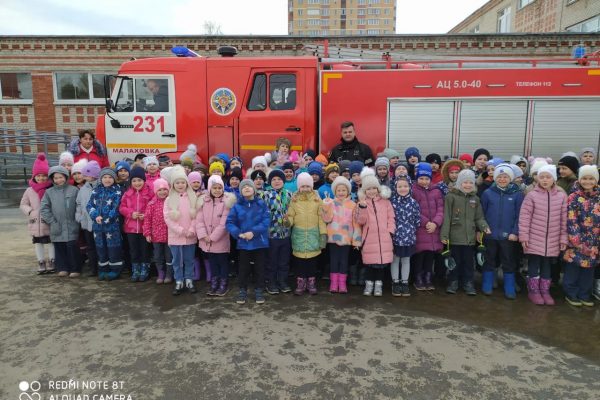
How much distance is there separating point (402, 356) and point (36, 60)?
18536 mm

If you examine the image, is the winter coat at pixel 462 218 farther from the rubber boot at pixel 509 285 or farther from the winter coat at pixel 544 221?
the rubber boot at pixel 509 285

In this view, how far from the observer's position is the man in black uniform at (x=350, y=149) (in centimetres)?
634

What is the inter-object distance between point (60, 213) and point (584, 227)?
632 cm

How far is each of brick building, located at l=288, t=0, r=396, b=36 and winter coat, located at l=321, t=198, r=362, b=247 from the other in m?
85.7

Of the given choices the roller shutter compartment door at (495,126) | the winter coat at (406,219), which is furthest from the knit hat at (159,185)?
the roller shutter compartment door at (495,126)

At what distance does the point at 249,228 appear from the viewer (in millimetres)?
4602

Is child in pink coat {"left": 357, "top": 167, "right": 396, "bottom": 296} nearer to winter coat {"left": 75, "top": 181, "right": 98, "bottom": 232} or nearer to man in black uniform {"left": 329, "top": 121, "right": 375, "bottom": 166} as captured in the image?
man in black uniform {"left": 329, "top": 121, "right": 375, "bottom": 166}

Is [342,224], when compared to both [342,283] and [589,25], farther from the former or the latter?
[589,25]

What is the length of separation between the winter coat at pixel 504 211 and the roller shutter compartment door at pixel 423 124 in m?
1.93

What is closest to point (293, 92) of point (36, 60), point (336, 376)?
point (336, 376)

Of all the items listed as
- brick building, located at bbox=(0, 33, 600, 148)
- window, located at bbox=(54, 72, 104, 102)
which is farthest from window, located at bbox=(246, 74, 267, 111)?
window, located at bbox=(54, 72, 104, 102)

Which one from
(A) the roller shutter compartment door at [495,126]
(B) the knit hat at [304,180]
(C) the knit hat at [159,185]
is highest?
(A) the roller shutter compartment door at [495,126]

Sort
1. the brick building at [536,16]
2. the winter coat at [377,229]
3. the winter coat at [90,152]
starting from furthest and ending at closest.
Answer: the brick building at [536,16], the winter coat at [90,152], the winter coat at [377,229]

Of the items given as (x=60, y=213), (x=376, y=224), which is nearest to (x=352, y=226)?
(x=376, y=224)
